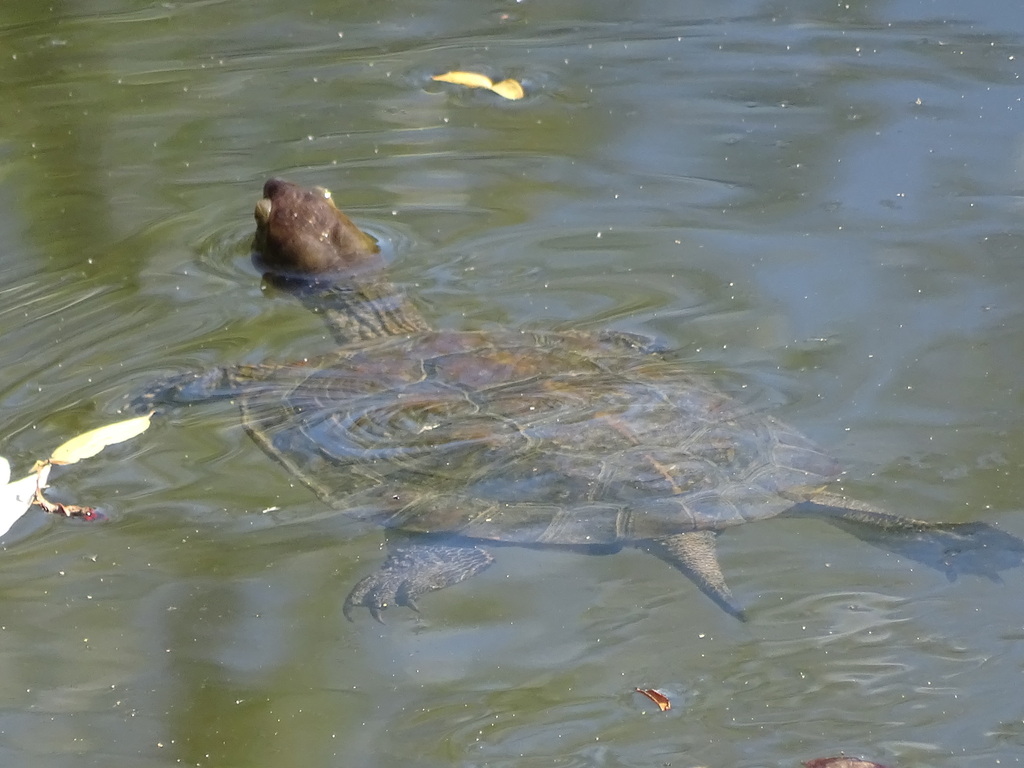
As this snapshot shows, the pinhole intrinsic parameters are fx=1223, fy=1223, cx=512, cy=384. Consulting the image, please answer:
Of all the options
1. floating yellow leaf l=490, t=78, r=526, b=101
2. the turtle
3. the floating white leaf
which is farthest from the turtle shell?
floating yellow leaf l=490, t=78, r=526, b=101

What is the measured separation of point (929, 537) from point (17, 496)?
7.40 feet

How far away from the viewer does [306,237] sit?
13.7 feet

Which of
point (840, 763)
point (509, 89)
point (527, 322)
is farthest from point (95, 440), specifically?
point (509, 89)

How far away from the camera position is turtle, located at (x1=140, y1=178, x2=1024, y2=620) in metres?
2.81

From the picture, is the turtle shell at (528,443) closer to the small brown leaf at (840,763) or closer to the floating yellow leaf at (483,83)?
the small brown leaf at (840,763)

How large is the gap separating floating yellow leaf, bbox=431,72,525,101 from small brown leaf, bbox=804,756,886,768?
11.8 feet

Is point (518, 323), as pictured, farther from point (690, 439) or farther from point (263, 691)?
point (263, 691)

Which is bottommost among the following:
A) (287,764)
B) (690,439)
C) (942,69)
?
(287,764)

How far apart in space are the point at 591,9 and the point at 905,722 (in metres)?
4.43

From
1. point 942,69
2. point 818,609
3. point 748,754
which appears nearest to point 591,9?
point 942,69

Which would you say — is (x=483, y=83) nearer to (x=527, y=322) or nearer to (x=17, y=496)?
(x=527, y=322)

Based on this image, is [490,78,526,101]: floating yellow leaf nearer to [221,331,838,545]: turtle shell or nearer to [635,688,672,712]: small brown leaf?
[221,331,838,545]: turtle shell

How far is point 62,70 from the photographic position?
228 inches

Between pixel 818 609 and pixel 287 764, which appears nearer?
pixel 287 764
